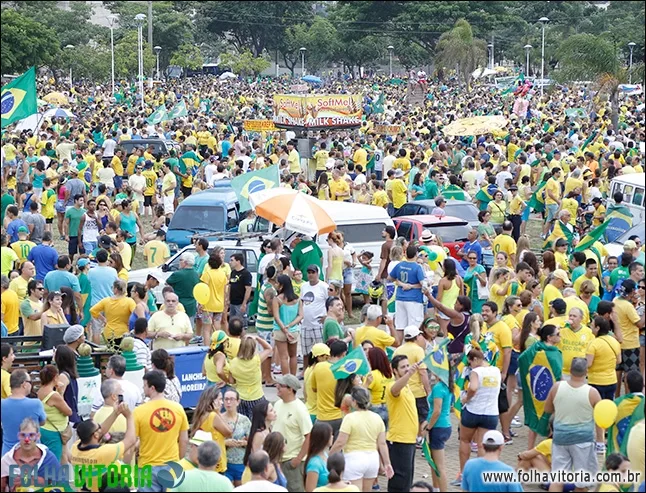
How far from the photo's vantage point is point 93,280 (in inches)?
596

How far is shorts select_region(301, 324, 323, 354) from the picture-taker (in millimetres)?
14609

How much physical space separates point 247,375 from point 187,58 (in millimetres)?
84987

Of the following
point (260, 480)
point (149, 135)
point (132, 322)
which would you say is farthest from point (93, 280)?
point (149, 135)

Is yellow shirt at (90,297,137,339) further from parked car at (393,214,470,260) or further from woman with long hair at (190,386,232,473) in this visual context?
parked car at (393,214,470,260)

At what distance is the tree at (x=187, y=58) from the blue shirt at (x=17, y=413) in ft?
276

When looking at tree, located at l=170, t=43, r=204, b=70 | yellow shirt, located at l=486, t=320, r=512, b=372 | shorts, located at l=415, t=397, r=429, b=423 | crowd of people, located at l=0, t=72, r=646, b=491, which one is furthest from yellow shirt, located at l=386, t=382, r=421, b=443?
tree, located at l=170, t=43, r=204, b=70

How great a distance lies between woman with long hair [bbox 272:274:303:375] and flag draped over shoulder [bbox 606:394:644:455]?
4.90 m

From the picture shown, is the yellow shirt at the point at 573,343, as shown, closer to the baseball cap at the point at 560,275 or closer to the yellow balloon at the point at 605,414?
the baseball cap at the point at 560,275

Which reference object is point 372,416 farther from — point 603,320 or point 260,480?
point 603,320

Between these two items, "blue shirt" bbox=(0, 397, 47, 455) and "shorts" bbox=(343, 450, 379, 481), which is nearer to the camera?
"shorts" bbox=(343, 450, 379, 481)

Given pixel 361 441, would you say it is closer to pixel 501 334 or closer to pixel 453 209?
pixel 501 334

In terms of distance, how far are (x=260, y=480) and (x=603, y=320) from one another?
4.94 metres

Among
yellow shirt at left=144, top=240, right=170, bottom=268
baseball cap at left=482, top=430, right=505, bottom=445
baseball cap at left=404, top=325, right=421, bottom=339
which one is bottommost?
yellow shirt at left=144, top=240, right=170, bottom=268

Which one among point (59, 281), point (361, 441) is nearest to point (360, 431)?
point (361, 441)
